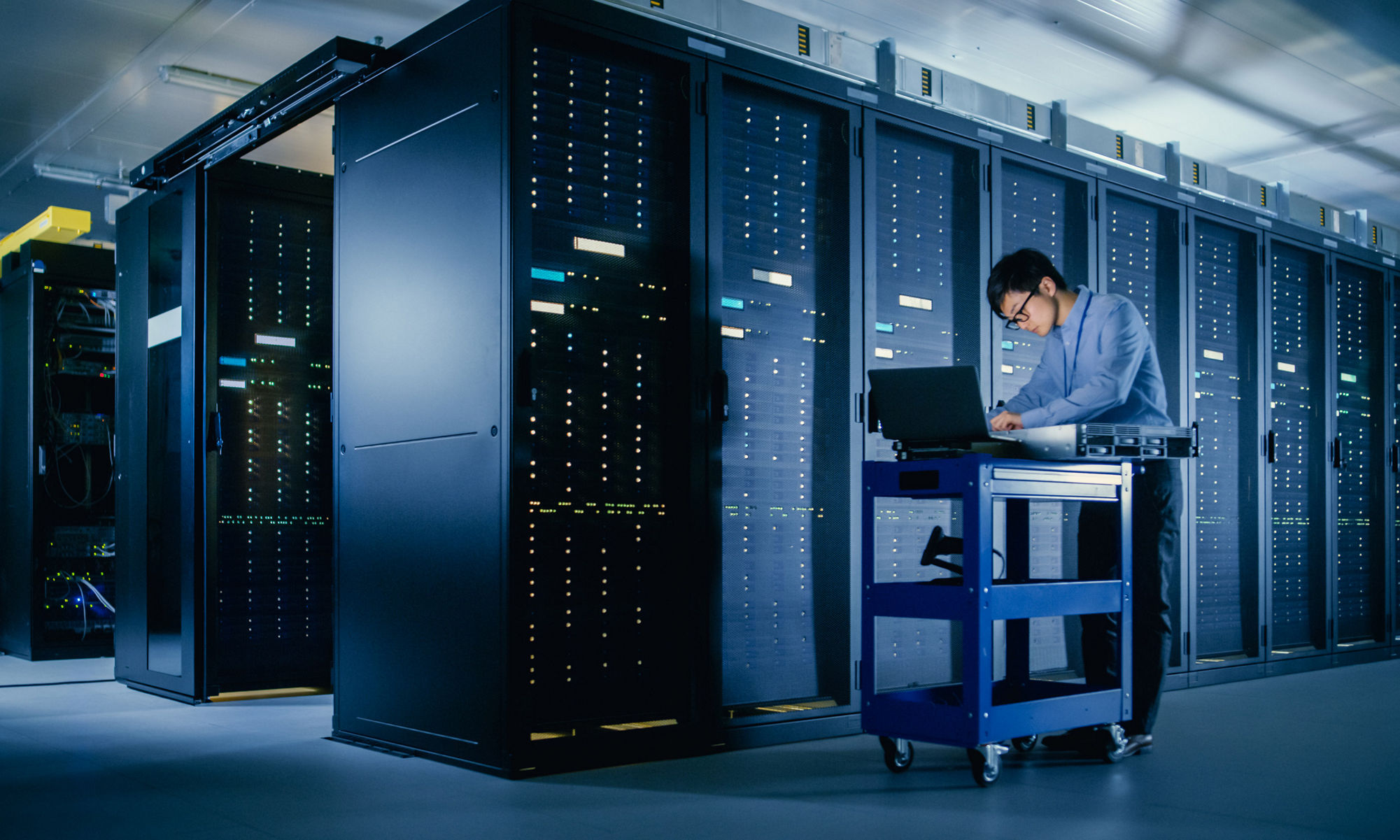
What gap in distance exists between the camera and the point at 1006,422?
335cm

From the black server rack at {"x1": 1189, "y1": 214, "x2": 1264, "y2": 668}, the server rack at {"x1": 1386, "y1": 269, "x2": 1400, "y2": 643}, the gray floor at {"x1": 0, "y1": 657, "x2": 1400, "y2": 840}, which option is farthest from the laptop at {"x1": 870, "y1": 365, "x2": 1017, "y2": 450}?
the server rack at {"x1": 1386, "y1": 269, "x2": 1400, "y2": 643}

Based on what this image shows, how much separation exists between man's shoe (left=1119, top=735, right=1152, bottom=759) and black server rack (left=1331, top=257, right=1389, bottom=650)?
3.68 m

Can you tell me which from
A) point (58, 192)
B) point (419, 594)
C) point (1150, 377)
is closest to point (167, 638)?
point (419, 594)

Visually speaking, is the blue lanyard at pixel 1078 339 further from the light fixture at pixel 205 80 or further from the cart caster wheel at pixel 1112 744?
the light fixture at pixel 205 80

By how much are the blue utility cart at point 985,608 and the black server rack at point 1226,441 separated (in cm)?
229

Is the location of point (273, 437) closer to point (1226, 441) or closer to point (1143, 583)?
point (1143, 583)

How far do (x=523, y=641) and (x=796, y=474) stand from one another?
123 centimetres

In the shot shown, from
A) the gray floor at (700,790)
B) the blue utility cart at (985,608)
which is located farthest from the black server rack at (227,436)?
the blue utility cart at (985,608)

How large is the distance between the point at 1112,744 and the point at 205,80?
609 centimetres

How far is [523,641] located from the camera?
9.84 ft

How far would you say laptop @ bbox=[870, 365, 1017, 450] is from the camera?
2.94 meters

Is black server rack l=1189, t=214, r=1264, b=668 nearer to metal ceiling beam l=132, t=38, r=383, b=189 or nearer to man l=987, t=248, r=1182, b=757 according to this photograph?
man l=987, t=248, r=1182, b=757

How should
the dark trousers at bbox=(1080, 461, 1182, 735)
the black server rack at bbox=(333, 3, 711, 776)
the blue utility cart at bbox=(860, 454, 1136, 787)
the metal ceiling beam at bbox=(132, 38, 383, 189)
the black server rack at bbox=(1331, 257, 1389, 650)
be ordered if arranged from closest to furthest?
the blue utility cart at bbox=(860, 454, 1136, 787)
the black server rack at bbox=(333, 3, 711, 776)
the dark trousers at bbox=(1080, 461, 1182, 735)
the metal ceiling beam at bbox=(132, 38, 383, 189)
the black server rack at bbox=(1331, 257, 1389, 650)

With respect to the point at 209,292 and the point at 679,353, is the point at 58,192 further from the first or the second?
the point at 679,353
